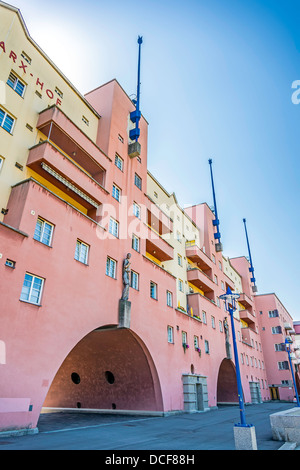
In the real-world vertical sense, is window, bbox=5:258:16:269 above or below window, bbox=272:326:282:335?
below

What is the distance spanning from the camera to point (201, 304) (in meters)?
35.5

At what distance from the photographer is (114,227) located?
22812mm

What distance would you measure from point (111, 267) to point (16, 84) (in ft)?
41.9

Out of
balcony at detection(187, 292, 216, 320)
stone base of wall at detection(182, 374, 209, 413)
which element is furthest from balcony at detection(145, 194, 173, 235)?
stone base of wall at detection(182, 374, 209, 413)

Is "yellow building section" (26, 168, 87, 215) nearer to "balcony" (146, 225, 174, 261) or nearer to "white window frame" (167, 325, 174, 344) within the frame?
"balcony" (146, 225, 174, 261)

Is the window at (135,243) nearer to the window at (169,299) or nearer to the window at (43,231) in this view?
the window at (169,299)

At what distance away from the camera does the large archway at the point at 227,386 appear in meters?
42.8

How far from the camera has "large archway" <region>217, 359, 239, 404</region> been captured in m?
42.8

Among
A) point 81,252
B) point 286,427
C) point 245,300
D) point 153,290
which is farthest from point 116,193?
point 245,300

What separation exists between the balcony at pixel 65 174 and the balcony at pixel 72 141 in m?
1.07

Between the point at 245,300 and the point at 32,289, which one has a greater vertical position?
the point at 245,300

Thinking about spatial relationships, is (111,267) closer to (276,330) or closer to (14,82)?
(14,82)

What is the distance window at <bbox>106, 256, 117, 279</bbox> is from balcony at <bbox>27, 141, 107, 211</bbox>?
3824 millimetres

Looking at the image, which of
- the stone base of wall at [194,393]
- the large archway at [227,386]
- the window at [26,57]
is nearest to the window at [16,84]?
the window at [26,57]
